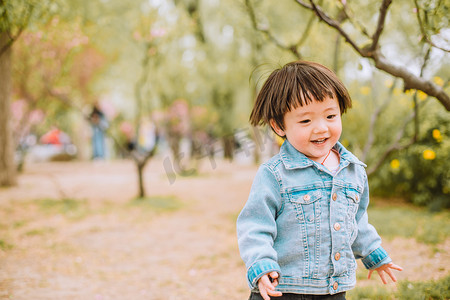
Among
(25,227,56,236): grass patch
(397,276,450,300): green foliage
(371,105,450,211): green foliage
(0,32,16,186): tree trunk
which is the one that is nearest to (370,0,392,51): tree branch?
(397,276,450,300): green foliage

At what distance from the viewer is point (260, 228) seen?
5.21 ft

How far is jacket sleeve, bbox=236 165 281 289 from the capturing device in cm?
152

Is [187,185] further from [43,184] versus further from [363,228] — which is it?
[363,228]

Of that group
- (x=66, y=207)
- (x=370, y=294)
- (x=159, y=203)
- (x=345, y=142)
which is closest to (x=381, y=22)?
(x=370, y=294)

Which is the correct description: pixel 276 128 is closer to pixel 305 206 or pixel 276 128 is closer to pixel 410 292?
pixel 305 206

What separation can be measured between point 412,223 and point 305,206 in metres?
4.58

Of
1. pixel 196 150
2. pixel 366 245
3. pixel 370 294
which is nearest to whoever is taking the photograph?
pixel 366 245

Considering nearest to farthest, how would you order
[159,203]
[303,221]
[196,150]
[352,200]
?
[303,221] → [352,200] → [159,203] → [196,150]

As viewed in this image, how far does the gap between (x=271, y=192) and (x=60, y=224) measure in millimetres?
5511

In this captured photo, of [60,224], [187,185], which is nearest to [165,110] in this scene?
[187,185]

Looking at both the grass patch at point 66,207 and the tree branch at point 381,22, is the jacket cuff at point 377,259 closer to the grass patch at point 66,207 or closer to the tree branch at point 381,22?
the tree branch at point 381,22

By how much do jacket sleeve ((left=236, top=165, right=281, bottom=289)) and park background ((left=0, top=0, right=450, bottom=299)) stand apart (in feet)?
1.60

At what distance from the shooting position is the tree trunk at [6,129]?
8055 mm

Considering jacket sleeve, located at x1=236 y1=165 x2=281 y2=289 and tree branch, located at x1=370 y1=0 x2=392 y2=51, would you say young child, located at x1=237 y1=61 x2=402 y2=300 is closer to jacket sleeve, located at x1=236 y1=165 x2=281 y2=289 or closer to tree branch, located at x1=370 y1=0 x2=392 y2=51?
jacket sleeve, located at x1=236 y1=165 x2=281 y2=289
